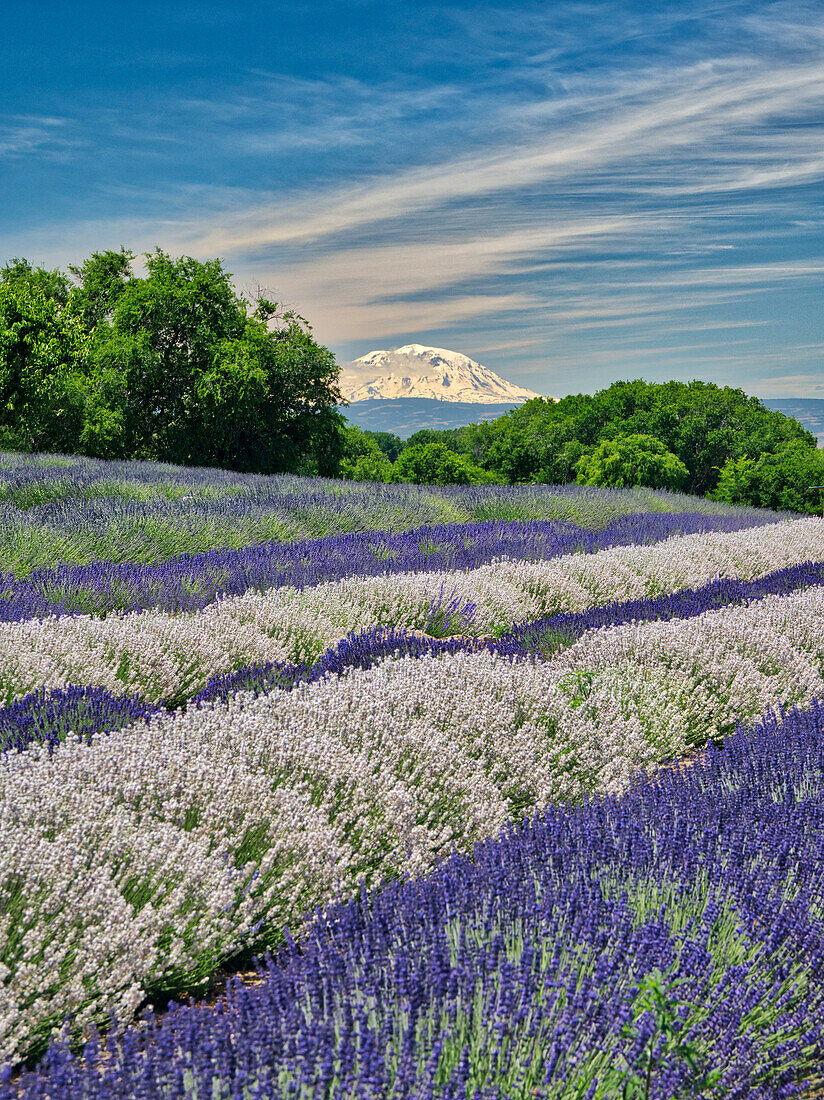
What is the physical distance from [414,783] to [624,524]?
8604mm

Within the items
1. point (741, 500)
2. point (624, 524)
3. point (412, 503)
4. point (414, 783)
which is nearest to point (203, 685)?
point (414, 783)

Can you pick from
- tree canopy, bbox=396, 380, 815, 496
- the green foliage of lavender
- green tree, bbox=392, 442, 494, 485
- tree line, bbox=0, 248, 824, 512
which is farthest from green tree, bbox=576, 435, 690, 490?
the green foliage of lavender

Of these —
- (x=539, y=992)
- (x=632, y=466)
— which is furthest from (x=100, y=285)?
(x=539, y=992)

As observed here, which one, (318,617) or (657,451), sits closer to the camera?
(318,617)

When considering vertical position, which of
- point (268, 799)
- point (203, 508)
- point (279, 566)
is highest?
point (203, 508)

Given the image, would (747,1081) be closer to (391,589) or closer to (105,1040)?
(105,1040)

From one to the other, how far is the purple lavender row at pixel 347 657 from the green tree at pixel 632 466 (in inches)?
1211

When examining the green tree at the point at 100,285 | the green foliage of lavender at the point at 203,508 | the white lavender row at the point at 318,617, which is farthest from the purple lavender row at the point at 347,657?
the green tree at the point at 100,285

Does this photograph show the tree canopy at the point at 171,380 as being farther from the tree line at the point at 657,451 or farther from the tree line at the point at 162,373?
the tree line at the point at 657,451

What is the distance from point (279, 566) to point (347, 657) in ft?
7.26

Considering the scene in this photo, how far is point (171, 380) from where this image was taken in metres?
23.8

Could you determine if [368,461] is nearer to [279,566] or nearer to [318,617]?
[279,566]

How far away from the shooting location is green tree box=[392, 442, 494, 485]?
4919cm

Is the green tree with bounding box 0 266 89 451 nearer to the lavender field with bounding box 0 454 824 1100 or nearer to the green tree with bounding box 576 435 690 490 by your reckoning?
the lavender field with bounding box 0 454 824 1100
